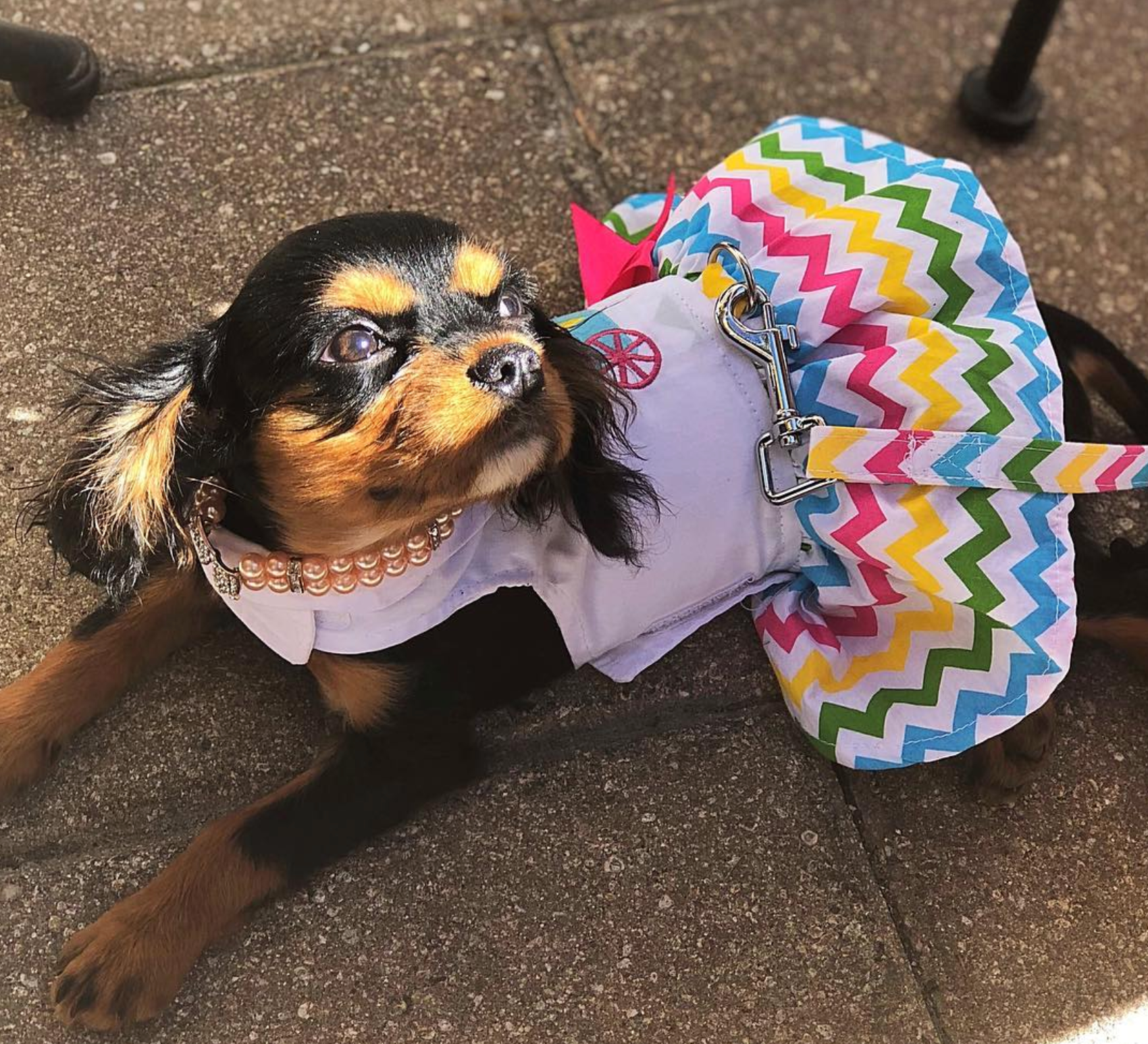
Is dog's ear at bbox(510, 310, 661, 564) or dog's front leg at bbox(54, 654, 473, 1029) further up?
dog's ear at bbox(510, 310, 661, 564)

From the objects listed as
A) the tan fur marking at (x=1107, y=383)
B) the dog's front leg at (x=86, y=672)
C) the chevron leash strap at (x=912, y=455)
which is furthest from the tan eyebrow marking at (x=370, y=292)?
the tan fur marking at (x=1107, y=383)

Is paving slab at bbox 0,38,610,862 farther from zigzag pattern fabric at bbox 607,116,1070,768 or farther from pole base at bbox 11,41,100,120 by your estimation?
zigzag pattern fabric at bbox 607,116,1070,768

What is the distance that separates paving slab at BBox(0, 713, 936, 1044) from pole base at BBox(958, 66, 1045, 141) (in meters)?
1.96

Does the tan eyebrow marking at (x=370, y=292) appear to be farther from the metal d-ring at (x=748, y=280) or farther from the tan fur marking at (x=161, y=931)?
the tan fur marking at (x=161, y=931)

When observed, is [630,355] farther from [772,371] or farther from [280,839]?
[280,839]

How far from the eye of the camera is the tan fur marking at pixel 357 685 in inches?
82.4

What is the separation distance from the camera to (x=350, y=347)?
1.71 metres

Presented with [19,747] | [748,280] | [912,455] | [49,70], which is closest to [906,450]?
[912,455]

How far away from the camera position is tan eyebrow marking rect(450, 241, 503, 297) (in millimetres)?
1795

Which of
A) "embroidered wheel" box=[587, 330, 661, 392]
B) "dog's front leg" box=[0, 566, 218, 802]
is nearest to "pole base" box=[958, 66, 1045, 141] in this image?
"embroidered wheel" box=[587, 330, 661, 392]

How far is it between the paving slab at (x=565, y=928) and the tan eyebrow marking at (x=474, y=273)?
1.04 metres

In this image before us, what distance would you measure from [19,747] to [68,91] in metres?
1.62

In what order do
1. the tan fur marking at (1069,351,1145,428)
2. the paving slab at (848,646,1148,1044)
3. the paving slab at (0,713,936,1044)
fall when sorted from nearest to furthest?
the paving slab at (0,713,936,1044) < the paving slab at (848,646,1148,1044) < the tan fur marking at (1069,351,1145,428)

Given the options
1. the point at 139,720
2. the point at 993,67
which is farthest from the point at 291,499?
the point at 993,67
